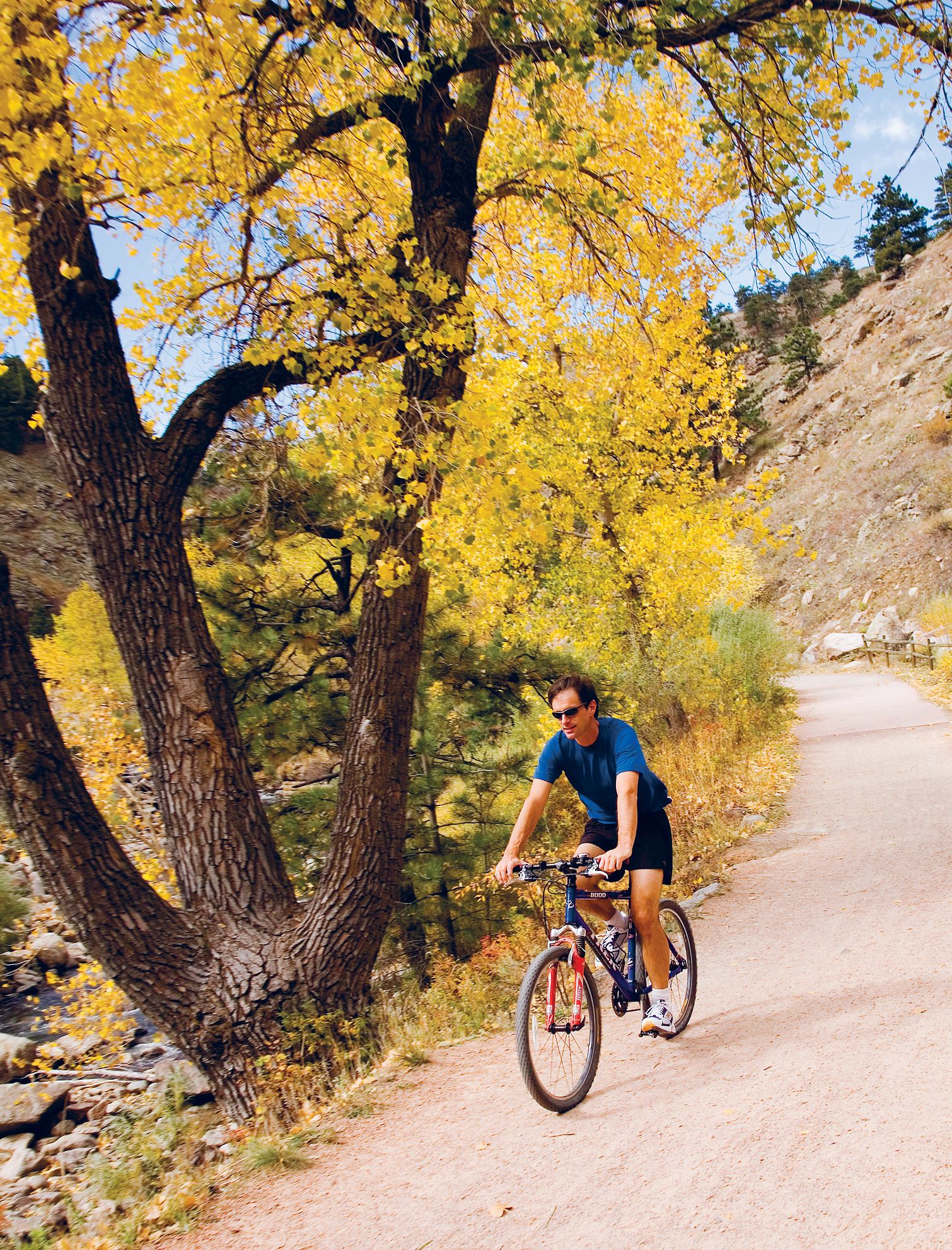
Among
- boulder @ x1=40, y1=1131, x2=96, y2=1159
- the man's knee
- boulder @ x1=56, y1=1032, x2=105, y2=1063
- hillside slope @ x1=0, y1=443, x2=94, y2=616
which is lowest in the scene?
boulder @ x1=56, y1=1032, x2=105, y2=1063

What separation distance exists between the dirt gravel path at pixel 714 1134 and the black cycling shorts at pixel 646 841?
953 mm

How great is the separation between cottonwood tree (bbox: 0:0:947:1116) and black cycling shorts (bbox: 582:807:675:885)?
2007 mm

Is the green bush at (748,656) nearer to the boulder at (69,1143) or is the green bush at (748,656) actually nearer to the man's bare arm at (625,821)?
the boulder at (69,1143)

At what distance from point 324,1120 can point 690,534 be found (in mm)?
9478

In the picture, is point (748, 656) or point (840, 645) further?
point (840, 645)

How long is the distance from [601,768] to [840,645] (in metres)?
30.8

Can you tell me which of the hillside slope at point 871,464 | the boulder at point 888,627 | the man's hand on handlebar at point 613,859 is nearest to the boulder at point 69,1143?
the man's hand on handlebar at point 613,859

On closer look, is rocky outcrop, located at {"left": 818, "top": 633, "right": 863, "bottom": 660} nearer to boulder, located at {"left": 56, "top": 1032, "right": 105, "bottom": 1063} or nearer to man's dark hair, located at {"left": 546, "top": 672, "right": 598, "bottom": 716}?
boulder, located at {"left": 56, "top": 1032, "right": 105, "bottom": 1063}

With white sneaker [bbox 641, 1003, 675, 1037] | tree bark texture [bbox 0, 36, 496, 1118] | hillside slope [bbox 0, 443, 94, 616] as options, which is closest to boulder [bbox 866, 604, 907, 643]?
tree bark texture [bbox 0, 36, 496, 1118]

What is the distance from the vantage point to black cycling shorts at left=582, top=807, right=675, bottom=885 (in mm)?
3930

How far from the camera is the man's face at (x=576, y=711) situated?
12.5ft

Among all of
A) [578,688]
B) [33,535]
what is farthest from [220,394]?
[33,535]

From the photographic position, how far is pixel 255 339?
5402mm

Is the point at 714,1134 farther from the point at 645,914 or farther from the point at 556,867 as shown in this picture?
the point at 556,867
